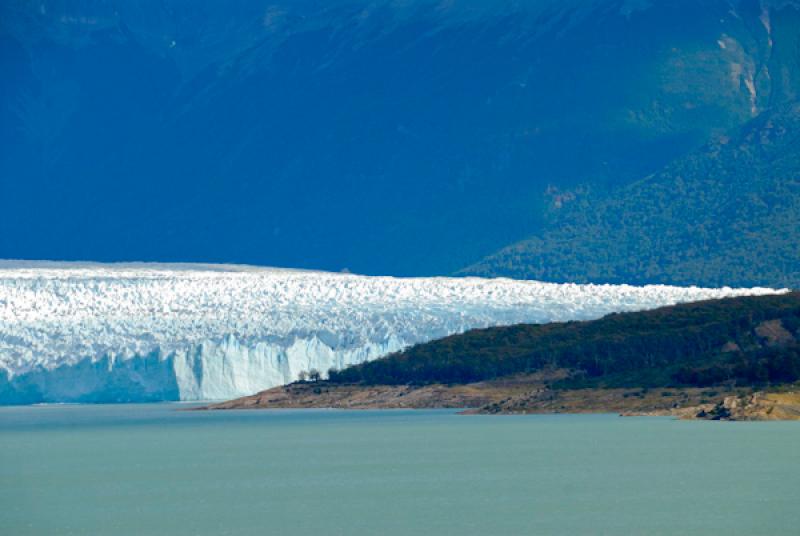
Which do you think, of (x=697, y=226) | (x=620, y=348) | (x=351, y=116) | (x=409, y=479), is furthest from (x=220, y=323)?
(x=351, y=116)

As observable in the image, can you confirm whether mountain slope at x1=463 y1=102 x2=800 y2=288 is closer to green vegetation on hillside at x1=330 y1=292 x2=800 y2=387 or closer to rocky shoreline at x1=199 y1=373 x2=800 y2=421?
green vegetation on hillside at x1=330 y1=292 x2=800 y2=387

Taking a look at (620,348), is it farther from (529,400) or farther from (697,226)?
(697,226)

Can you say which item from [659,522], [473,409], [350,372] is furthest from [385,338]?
[659,522]

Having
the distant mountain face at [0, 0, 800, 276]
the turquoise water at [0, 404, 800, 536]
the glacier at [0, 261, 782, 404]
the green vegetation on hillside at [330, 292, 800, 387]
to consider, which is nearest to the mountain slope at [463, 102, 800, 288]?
the distant mountain face at [0, 0, 800, 276]

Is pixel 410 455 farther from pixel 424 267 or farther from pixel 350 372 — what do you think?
pixel 424 267

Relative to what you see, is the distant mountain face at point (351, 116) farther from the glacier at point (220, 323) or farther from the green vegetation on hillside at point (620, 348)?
the green vegetation on hillside at point (620, 348)
